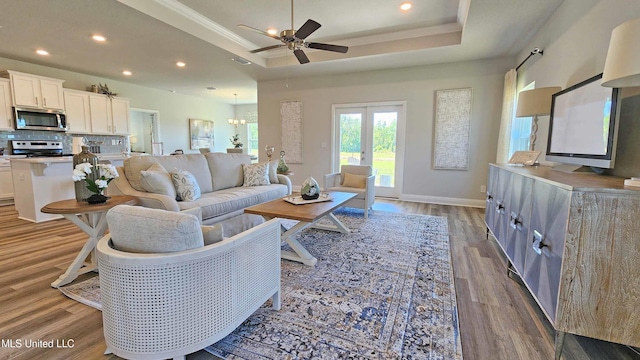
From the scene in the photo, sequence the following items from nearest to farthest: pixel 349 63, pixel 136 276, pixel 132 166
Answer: pixel 136 276 < pixel 132 166 < pixel 349 63

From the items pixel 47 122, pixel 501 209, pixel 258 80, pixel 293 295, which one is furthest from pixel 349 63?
pixel 47 122

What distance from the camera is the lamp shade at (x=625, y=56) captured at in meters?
1.27

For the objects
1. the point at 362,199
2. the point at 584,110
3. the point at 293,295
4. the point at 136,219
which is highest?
the point at 584,110

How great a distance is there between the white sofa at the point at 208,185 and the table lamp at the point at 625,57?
128 inches

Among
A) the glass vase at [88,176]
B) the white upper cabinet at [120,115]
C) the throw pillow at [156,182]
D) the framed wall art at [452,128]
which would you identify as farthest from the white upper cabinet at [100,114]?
the framed wall art at [452,128]

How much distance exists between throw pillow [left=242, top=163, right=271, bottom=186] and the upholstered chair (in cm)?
98

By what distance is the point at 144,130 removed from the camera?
8266 millimetres

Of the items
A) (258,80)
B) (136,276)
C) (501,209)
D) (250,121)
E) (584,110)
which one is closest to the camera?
(136,276)

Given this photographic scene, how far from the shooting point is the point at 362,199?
4.32m

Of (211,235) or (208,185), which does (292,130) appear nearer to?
(208,185)

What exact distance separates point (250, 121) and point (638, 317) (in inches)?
425

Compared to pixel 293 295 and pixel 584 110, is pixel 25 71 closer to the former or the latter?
pixel 293 295

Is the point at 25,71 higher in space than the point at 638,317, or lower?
higher

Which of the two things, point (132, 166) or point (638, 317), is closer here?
point (638, 317)
